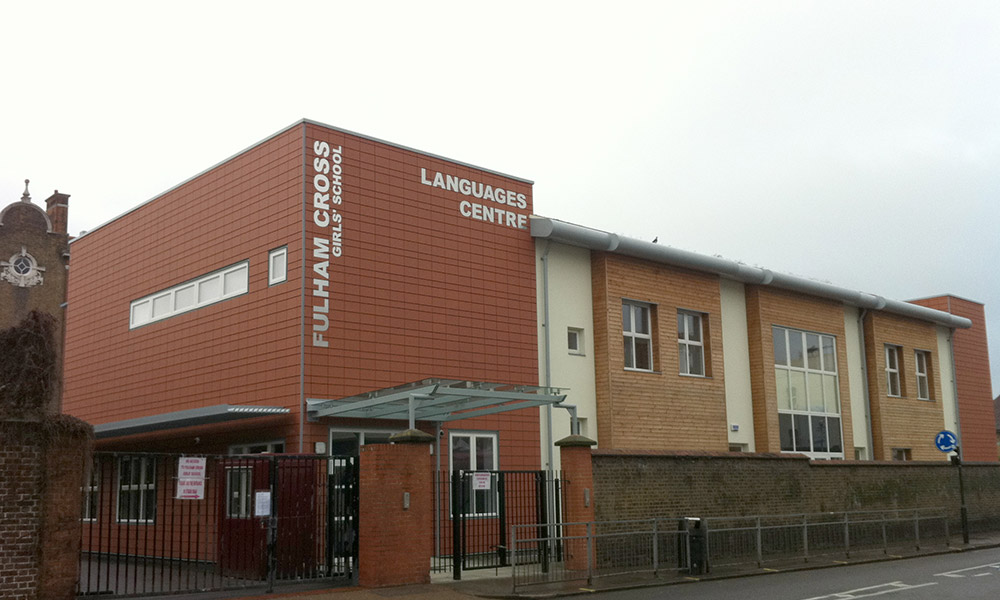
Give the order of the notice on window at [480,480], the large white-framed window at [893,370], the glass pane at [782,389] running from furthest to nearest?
the large white-framed window at [893,370] → the glass pane at [782,389] → the notice on window at [480,480]

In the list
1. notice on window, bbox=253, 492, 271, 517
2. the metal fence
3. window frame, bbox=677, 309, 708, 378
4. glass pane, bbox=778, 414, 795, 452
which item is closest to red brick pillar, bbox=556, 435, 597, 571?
the metal fence

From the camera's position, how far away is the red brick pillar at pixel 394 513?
1458 cm

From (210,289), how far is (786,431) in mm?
17437

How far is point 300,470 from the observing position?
15.3 metres

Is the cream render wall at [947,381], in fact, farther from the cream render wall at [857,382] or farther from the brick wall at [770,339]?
the brick wall at [770,339]

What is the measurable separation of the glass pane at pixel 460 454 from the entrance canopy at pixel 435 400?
3.26ft

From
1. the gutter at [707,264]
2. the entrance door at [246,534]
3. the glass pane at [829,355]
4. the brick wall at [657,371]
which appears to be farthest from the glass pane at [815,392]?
the entrance door at [246,534]

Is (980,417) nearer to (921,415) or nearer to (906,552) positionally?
(921,415)

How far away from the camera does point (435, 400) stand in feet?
54.2

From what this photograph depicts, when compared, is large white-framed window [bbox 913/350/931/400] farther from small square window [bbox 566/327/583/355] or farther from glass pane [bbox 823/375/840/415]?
small square window [bbox 566/327/583/355]

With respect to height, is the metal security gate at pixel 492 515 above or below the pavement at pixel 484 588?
above

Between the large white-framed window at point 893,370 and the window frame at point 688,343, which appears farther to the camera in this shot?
the large white-framed window at point 893,370

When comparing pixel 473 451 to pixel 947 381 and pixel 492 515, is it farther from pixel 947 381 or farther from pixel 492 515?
pixel 947 381

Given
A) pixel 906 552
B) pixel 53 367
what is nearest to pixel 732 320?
pixel 906 552
